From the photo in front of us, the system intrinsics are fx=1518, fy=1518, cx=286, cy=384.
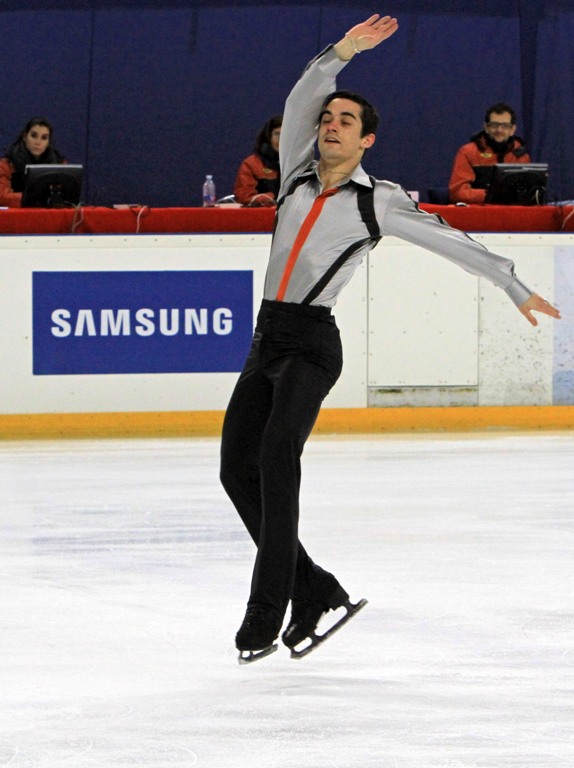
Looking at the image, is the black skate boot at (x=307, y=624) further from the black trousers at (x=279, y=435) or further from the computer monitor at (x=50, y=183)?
the computer monitor at (x=50, y=183)

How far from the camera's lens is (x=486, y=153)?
30.3 ft

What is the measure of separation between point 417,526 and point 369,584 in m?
0.95

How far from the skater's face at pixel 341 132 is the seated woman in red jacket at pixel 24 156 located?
5.46m

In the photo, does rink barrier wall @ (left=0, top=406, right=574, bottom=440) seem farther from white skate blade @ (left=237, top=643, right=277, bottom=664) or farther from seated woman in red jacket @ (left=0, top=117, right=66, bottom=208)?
white skate blade @ (left=237, top=643, right=277, bottom=664)

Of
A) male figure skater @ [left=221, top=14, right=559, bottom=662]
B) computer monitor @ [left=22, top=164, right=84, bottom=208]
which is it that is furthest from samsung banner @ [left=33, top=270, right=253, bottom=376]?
male figure skater @ [left=221, top=14, right=559, bottom=662]

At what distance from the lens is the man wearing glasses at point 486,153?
8.93 m

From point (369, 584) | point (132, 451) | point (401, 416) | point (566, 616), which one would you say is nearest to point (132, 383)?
point (132, 451)

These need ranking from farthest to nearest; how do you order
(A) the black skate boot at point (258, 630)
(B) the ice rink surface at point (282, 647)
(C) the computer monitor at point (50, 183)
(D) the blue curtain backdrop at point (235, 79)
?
(D) the blue curtain backdrop at point (235, 79) < (C) the computer monitor at point (50, 183) < (A) the black skate boot at point (258, 630) < (B) the ice rink surface at point (282, 647)

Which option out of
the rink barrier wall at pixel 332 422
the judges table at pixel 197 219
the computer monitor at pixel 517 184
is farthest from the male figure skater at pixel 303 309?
the computer monitor at pixel 517 184

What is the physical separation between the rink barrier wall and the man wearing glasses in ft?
4.79

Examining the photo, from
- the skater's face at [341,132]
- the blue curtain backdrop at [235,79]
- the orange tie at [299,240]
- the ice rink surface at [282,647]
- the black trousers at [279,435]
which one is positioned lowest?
the ice rink surface at [282,647]

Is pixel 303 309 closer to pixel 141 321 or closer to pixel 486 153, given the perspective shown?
pixel 141 321

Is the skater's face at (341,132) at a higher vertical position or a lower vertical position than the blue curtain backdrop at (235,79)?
lower

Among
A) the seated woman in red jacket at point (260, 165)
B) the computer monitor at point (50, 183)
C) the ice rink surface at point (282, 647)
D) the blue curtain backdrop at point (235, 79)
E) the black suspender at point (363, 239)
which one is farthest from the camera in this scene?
the blue curtain backdrop at point (235, 79)
